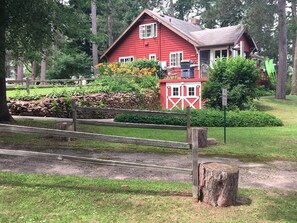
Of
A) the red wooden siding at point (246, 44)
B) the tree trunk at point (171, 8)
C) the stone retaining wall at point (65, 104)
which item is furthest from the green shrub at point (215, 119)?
the tree trunk at point (171, 8)

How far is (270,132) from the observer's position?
1148 centimetres

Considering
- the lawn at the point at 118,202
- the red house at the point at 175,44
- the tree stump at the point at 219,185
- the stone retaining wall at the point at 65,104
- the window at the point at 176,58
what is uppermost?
the red house at the point at 175,44

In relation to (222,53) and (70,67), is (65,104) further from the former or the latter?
(222,53)

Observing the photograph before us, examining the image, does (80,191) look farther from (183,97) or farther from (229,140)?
(183,97)

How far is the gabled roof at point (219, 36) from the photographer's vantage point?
2694 cm

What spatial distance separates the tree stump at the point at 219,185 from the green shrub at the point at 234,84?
1259 cm

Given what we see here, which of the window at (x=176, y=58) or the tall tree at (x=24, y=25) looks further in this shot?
the window at (x=176, y=58)

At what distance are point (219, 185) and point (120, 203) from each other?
4.61ft

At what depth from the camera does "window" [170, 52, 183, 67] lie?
29505mm

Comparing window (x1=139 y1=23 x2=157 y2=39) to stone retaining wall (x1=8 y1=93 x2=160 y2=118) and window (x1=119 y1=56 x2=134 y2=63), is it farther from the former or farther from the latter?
A: stone retaining wall (x1=8 y1=93 x2=160 y2=118)

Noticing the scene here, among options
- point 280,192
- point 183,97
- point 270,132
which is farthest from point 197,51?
→ point 280,192

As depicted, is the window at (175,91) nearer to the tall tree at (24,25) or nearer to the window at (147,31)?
the tall tree at (24,25)

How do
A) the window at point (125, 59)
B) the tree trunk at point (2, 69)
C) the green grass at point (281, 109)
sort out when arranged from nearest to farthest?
the tree trunk at point (2, 69)
the green grass at point (281, 109)
the window at point (125, 59)

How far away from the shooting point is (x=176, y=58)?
29672mm
